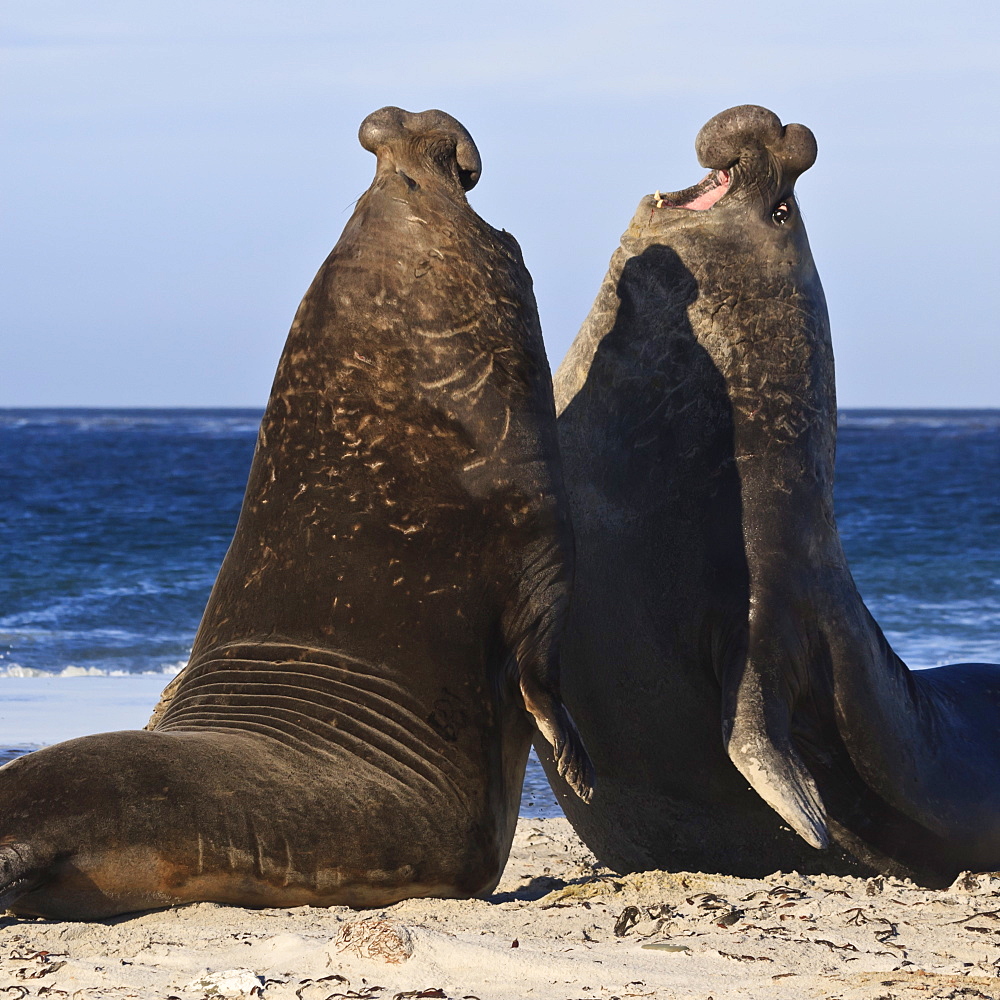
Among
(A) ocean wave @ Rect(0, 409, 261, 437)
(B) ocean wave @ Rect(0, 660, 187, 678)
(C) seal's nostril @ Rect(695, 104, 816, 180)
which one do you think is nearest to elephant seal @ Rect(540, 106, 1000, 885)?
(C) seal's nostril @ Rect(695, 104, 816, 180)

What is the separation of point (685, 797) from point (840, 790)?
51 centimetres

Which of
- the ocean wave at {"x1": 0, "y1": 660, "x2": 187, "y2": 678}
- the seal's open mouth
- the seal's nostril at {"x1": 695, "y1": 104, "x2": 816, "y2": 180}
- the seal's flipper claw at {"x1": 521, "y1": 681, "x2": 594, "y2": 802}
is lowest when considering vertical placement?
the ocean wave at {"x1": 0, "y1": 660, "x2": 187, "y2": 678}

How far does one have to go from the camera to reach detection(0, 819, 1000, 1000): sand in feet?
11.2

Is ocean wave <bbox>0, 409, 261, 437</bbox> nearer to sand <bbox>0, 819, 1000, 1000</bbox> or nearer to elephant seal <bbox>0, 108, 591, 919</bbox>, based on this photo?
elephant seal <bbox>0, 108, 591, 919</bbox>

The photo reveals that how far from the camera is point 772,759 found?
465 cm

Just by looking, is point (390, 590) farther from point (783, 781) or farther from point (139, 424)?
point (139, 424)

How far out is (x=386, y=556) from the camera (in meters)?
4.48

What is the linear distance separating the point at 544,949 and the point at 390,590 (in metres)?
1.18

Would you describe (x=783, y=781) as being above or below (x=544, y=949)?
above

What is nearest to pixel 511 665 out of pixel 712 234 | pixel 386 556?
pixel 386 556

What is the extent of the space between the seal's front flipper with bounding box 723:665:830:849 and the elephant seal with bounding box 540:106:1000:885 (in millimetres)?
61

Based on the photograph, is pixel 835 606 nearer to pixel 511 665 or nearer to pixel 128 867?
pixel 511 665

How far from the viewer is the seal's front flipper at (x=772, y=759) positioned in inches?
177

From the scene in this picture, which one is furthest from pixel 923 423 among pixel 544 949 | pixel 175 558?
pixel 544 949
